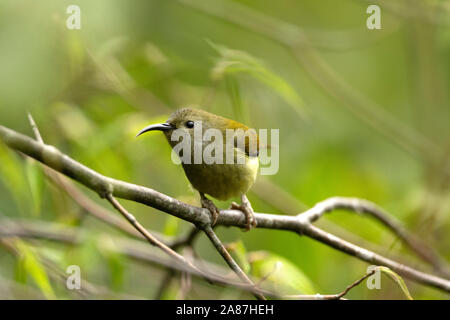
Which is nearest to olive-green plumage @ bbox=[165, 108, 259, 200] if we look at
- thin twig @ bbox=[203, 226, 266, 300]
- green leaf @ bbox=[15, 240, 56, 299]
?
thin twig @ bbox=[203, 226, 266, 300]

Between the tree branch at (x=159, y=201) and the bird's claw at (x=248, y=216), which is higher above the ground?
the bird's claw at (x=248, y=216)

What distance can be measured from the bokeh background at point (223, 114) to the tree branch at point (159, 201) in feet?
0.50

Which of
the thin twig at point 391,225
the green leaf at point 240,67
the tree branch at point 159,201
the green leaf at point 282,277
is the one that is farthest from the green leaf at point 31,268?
the thin twig at point 391,225

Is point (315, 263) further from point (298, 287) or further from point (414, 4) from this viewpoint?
point (414, 4)

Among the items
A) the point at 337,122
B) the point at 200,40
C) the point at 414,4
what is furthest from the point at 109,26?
the point at 337,122

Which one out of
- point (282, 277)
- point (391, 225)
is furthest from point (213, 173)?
point (391, 225)

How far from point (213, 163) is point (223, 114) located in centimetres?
231

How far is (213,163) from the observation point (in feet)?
10.8

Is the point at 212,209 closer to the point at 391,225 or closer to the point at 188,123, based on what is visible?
the point at 188,123

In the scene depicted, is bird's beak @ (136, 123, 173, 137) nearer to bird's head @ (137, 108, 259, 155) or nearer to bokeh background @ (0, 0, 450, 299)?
bird's head @ (137, 108, 259, 155)

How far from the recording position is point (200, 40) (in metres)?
3.89

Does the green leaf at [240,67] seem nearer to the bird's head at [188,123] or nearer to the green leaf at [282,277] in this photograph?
the bird's head at [188,123]

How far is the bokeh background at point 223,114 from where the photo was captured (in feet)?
8.78
